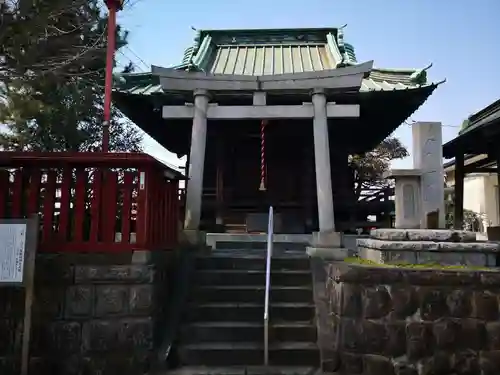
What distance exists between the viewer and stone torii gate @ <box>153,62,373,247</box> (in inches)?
296

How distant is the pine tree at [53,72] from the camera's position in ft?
21.3

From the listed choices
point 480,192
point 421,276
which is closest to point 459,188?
point 421,276

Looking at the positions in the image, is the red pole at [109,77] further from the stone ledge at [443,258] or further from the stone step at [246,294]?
the stone ledge at [443,258]

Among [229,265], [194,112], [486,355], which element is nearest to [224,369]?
[229,265]

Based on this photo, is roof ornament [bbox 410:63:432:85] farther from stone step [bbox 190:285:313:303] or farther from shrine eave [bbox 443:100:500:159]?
stone step [bbox 190:285:313:303]

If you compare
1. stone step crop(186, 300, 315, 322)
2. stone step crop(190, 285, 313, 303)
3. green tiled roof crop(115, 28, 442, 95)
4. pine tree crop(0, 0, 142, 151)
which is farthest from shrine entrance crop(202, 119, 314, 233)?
stone step crop(186, 300, 315, 322)

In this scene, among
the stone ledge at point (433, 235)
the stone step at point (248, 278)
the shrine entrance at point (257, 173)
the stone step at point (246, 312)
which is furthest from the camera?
the shrine entrance at point (257, 173)

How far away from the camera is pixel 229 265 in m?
6.91

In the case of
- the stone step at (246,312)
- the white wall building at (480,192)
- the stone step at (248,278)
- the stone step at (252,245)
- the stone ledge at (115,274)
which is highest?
the white wall building at (480,192)

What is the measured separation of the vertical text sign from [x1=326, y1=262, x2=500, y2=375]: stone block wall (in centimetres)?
376

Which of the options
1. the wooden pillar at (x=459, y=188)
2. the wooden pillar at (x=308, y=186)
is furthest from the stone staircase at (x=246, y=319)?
the wooden pillar at (x=459, y=188)

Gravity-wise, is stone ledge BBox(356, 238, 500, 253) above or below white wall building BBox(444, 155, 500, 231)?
below

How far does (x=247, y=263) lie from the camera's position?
6.94m

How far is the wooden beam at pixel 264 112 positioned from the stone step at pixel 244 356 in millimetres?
4075
